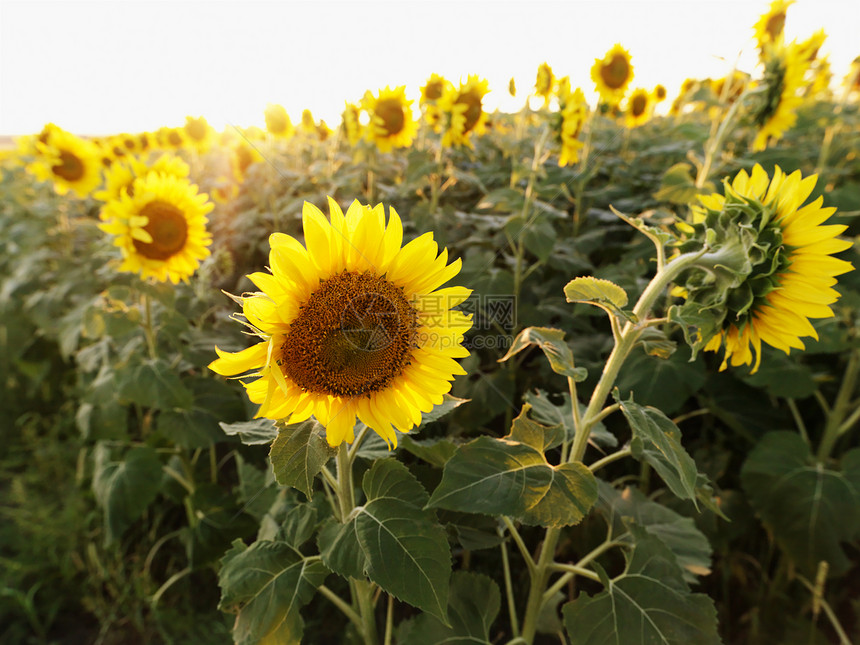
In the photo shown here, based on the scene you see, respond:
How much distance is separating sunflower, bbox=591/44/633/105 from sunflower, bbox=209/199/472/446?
11.4 feet

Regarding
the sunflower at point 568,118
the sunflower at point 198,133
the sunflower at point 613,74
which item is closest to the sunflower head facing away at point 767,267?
the sunflower at point 568,118

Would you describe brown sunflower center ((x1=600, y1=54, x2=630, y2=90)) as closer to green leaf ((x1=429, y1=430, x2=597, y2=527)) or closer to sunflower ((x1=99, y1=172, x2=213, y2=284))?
sunflower ((x1=99, y1=172, x2=213, y2=284))

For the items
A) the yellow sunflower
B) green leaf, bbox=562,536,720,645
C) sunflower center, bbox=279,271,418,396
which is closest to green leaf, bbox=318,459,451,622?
sunflower center, bbox=279,271,418,396

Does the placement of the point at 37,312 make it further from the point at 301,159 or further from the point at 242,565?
the point at 242,565

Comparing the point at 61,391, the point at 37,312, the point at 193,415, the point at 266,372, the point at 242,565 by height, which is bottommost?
the point at 61,391

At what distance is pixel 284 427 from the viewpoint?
1.06 m

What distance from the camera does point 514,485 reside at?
1095 millimetres

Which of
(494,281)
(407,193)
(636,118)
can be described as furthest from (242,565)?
(636,118)

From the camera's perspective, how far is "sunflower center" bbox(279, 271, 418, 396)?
1.03 meters

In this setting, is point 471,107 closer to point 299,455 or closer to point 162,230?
point 162,230

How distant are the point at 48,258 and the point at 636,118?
5485 millimetres

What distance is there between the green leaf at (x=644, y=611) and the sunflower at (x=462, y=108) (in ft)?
8.28

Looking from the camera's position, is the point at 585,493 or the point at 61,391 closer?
the point at 585,493

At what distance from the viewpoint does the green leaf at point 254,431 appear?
3.74ft
